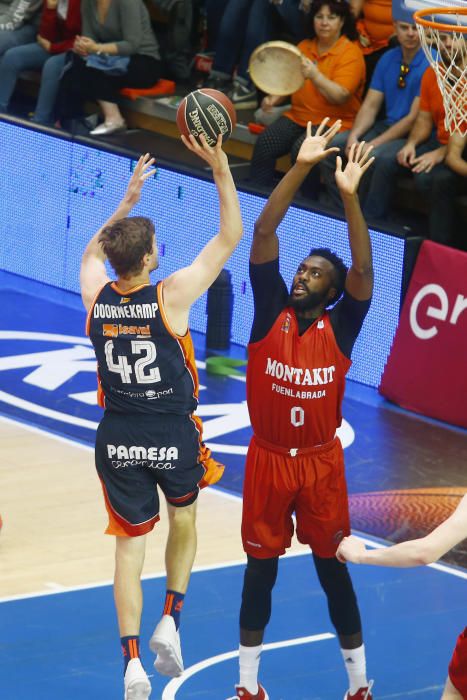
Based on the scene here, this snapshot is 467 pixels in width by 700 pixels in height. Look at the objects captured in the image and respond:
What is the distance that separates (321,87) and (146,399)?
6056mm

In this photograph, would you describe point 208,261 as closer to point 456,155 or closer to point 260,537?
point 260,537

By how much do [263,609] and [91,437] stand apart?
3.70 meters

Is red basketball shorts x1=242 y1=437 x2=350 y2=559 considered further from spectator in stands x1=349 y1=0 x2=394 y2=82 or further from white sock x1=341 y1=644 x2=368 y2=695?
spectator in stands x1=349 y1=0 x2=394 y2=82

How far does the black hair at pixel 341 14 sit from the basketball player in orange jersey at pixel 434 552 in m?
7.18

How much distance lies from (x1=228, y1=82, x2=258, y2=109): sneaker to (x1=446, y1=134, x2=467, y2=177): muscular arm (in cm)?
319

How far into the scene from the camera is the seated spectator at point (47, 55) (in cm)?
1349

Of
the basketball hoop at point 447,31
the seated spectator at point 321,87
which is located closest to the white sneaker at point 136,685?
the basketball hoop at point 447,31

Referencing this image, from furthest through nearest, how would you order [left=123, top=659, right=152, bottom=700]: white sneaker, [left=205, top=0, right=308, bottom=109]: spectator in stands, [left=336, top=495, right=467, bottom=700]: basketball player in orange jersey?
1. [left=205, top=0, right=308, bottom=109]: spectator in stands
2. [left=123, top=659, right=152, bottom=700]: white sneaker
3. [left=336, top=495, right=467, bottom=700]: basketball player in orange jersey

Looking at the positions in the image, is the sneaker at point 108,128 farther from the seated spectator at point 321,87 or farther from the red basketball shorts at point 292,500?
the red basketball shorts at point 292,500

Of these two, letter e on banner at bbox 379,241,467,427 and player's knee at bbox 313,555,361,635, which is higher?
player's knee at bbox 313,555,361,635

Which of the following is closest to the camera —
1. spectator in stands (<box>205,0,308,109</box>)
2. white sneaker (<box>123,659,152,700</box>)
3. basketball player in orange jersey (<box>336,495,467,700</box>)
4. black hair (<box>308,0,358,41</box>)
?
basketball player in orange jersey (<box>336,495,467,700</box>)

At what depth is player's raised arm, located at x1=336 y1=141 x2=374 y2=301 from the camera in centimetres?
575

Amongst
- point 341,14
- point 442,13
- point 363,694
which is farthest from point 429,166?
point 363,694

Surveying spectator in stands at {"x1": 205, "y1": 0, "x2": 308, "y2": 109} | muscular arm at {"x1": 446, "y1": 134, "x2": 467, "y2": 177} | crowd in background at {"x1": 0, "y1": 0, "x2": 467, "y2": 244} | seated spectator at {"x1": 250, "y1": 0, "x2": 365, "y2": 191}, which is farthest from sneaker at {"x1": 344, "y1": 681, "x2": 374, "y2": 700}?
spectator in stands at {"x1": 205, "y1": 0, "x2": 308, "y2": 109}
